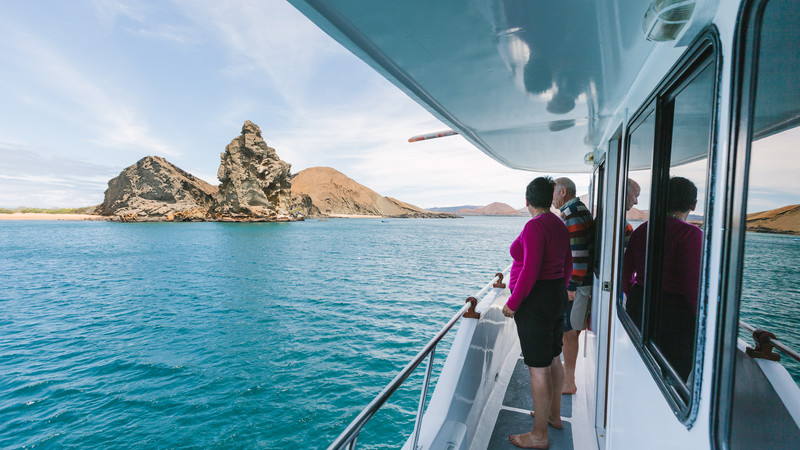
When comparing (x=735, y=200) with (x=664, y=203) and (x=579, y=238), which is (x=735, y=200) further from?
(x=579, y=238)

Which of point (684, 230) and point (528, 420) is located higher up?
point (684, 230)

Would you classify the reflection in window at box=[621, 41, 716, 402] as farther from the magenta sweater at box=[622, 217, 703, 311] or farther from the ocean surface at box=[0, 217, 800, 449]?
the ocean surface at box=[0, 217, 800, 449]

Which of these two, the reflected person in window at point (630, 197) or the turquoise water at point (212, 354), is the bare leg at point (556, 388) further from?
the turquoise water at point (212, 354)

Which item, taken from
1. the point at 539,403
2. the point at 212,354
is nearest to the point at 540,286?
the point at 539,403

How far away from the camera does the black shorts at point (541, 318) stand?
1.93 metres

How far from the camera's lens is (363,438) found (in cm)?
537

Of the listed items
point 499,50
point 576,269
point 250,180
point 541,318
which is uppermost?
point 250,180

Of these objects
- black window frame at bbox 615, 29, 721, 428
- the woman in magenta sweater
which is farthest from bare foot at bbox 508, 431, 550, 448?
black window frame at bbox 615, 29, 721, 428

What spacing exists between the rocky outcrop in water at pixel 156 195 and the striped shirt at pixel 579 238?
8459cm

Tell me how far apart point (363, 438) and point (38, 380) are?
24.7 feet

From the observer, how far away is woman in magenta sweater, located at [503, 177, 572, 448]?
1.85 meters

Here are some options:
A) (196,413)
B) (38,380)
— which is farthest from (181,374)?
(38,380)

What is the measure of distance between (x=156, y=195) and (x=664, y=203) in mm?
91727

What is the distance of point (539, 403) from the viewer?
2.07 m
